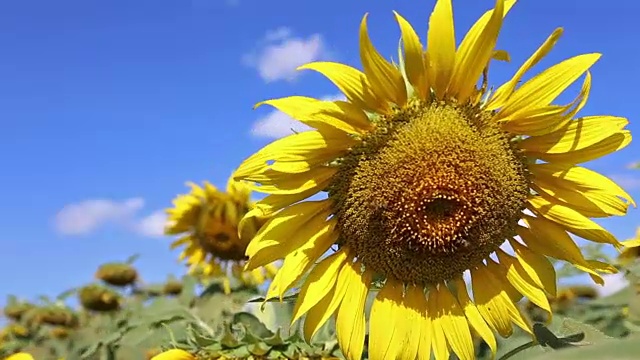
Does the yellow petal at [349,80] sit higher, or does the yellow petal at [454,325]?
the yellow petal at [349,80]

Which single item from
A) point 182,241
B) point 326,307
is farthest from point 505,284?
point 182,241

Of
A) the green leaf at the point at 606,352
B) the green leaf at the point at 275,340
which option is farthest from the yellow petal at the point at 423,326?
the green leaf at the point at 606,352

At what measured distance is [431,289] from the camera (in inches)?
86.6

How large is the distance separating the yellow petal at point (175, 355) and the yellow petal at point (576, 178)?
106 centimetres

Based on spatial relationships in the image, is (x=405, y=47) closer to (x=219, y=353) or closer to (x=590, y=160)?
(x=590, y=160)

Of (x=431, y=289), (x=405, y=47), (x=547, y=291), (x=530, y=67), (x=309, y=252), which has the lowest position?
(x=547, y=291)

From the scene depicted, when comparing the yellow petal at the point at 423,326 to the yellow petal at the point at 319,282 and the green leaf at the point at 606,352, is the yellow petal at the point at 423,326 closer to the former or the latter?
the yellow petal at the point at 319,282

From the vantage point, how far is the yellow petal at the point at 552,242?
2137 mm

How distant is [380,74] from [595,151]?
61 centimetres

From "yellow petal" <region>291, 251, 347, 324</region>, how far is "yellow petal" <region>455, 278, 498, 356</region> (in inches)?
13.2

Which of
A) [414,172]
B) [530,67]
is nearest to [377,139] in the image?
[414,172]

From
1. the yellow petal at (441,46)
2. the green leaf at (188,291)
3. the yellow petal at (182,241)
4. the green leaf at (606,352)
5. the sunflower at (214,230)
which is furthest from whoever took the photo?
the yellow petal at (182,241)

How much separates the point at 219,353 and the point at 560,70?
1.17m

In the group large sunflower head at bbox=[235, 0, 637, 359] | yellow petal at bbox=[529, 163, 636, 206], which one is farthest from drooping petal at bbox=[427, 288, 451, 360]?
yellow petal at bbox=[529, 163, 636, 206]
